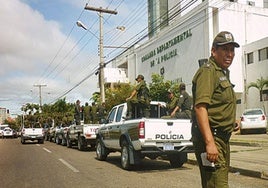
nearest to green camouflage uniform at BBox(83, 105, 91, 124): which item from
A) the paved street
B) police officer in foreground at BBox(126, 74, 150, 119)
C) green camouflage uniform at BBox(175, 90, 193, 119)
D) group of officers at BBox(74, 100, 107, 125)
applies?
group of officers at BBox(74, 100, 107, 125)

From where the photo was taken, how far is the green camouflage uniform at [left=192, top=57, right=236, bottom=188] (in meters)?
3.57

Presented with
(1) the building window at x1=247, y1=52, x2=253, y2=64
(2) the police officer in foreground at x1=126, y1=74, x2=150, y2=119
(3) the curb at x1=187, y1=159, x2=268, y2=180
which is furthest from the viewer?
(1) the building window at x1=247, y1=52, x2=253, y2=64

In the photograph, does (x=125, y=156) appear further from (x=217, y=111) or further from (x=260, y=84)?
(x=260, y=84)

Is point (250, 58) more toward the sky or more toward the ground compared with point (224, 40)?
more toward the sky

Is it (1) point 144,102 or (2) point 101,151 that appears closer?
(1) point 144,102

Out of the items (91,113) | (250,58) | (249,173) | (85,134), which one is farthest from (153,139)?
(250,58)

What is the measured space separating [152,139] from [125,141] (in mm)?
1170

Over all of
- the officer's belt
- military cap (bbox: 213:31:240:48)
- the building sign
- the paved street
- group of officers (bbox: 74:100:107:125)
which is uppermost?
the building sign

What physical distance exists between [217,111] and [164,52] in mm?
38806

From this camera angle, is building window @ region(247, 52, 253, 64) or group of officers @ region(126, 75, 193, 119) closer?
group of officers @ region(126, 75, 193, 119)

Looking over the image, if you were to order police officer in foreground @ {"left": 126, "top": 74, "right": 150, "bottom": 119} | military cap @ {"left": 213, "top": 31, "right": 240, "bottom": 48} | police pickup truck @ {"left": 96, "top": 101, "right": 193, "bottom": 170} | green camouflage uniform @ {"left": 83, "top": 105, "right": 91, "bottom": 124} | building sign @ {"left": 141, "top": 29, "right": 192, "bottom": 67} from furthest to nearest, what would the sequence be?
building sign @ {"left": 141, "top": 29, "right": 192, "bottom": 67}
green camouflage uniform @ {"left": 83, "top": 105, "right": 91, "bottom": 124}
police officer in foreground @ {"left": 126, "top": 74, "right": 150, "bottom": 119}
police pickup truck @ {"left": 96, "top": 101, "right": 193, "bottom": 170}
military cap @ {"left": 213, "top": 31, "right": 240, "bottom": 48}

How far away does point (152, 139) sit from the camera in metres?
10.2

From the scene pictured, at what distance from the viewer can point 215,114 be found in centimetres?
363

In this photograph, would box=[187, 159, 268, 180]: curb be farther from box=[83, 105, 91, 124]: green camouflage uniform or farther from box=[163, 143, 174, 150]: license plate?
box=[83, 105, 91, 124]: green camouflage uniform
